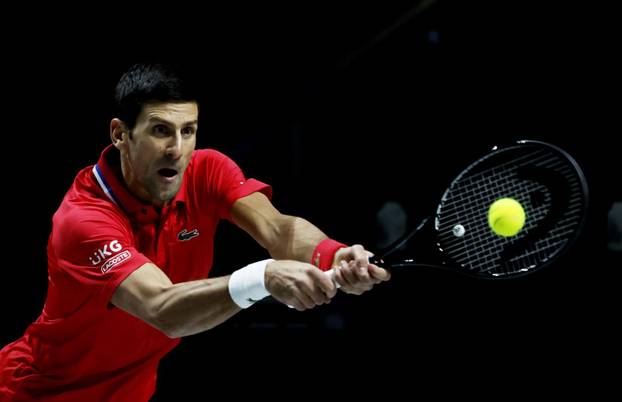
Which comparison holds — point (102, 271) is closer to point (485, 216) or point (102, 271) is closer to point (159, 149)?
point (159, 149)

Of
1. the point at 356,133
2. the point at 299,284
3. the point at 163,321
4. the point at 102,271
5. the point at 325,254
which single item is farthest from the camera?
the point at 356,133

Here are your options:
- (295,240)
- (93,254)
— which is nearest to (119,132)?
(93,254)

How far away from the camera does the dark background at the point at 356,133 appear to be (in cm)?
439

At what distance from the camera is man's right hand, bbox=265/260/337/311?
2242 millimetres

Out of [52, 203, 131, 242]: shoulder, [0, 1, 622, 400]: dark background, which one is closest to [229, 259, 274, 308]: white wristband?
[52, 203, 131, 242]: shoulder

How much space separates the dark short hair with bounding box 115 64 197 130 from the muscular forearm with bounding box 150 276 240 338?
683mm

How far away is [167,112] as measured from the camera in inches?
106

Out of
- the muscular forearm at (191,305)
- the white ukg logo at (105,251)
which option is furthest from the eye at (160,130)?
the muscular forearm at (191,305)

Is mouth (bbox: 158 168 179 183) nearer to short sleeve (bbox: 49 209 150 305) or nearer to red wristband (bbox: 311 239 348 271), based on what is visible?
short sleeve (bbox: 49 209 150 305)

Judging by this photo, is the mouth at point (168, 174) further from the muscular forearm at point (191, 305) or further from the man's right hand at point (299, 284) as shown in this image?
the man's right hand at point (299, 284)

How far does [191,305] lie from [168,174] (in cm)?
61

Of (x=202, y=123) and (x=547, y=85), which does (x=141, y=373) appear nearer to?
(x=202, y=123)

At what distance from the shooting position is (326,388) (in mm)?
4371

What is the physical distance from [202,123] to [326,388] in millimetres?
1627
